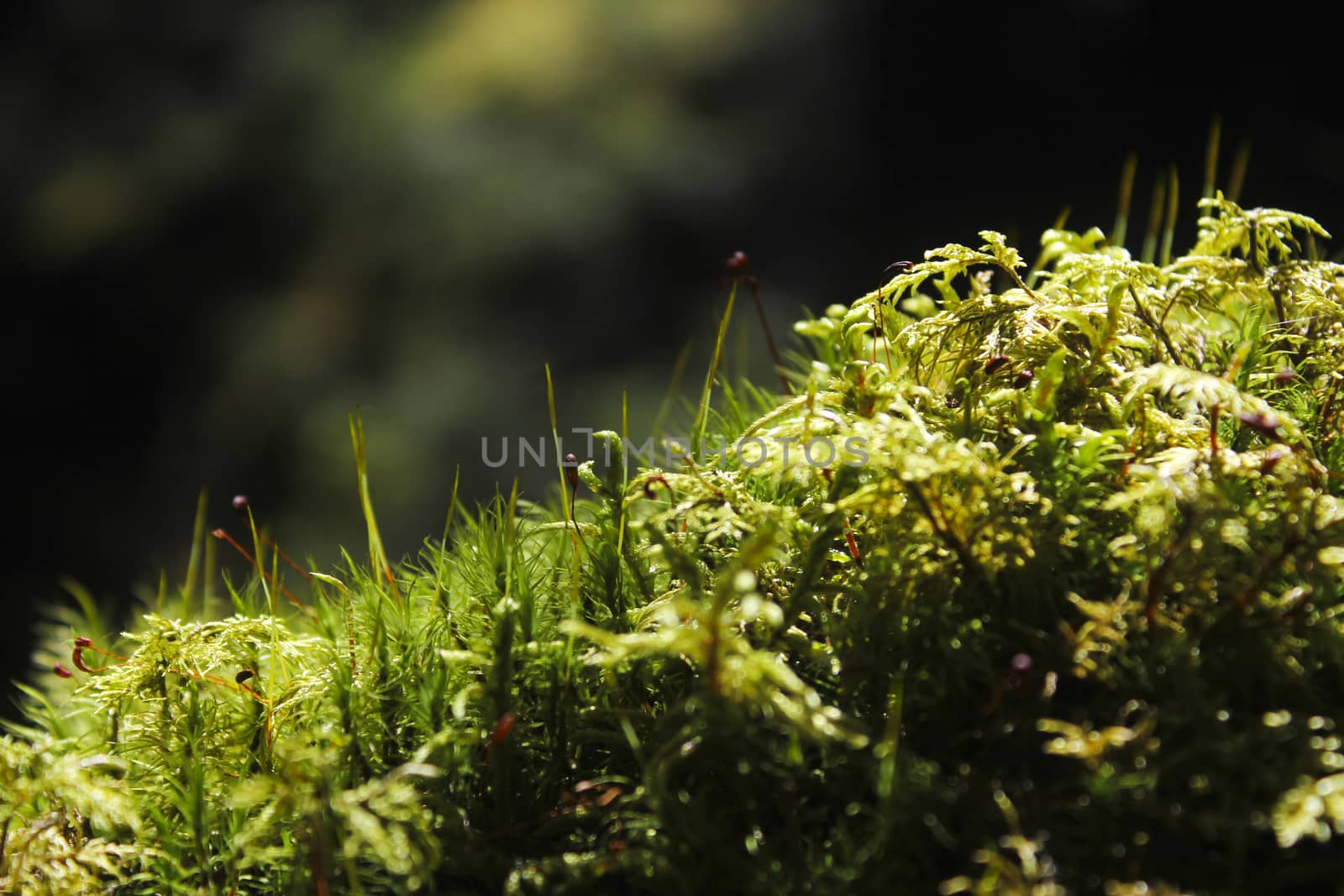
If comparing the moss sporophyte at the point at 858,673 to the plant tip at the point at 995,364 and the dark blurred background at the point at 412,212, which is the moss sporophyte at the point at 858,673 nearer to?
the plant tip at the point at 995,364

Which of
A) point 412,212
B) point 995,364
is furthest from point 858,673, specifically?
point 412,212

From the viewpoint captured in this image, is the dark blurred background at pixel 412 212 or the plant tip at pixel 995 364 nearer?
the plant tip at pixel 995 364

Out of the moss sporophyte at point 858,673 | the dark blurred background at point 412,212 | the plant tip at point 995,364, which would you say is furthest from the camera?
the dark blurred background at point 412,212

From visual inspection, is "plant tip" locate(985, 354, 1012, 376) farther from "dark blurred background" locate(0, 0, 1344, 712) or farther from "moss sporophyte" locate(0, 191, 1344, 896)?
"dark blurred background" locate(0, 0, 1344, 712)

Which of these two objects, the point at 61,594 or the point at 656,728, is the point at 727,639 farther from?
the point at 61,594

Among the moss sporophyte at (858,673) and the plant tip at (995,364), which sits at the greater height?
the plant tip at (995,364)

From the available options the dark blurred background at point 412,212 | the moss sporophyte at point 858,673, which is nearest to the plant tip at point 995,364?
the moss sporophyte at point 858,673

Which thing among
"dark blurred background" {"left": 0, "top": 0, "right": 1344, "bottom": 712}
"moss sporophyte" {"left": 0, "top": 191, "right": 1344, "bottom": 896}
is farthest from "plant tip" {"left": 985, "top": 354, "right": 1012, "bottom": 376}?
"dark blurred background" {"left": 0, "top": 0, "right": 1344, "bottom": 712}

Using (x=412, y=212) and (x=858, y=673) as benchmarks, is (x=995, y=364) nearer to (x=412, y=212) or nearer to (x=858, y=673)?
(x=858, y=673)
